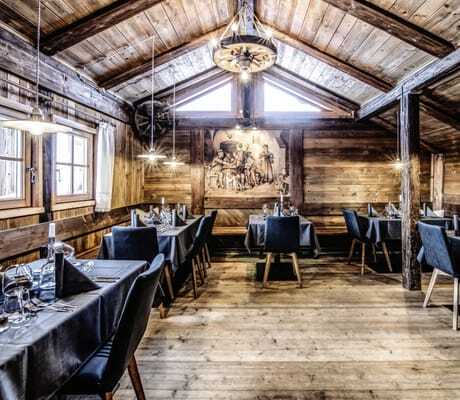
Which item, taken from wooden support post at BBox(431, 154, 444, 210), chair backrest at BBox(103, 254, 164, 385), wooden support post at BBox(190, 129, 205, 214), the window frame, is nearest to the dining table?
chair backrest at BBox(103, 254, 164, 385)

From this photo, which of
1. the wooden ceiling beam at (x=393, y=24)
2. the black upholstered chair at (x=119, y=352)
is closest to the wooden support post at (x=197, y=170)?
the wooden ceiling beam at (x=393, y=24)

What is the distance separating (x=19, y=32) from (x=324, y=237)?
5.27 meters

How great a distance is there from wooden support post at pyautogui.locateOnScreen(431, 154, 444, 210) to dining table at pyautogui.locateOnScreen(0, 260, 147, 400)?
20.5 feet

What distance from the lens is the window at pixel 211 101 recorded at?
21.1ft

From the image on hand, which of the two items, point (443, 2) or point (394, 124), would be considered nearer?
point (443, 2)

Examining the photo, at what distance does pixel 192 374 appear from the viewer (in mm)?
2350

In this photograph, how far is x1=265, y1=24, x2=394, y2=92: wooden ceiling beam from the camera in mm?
4703

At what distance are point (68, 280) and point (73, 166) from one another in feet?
9.20

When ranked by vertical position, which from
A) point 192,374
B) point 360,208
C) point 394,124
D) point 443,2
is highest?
point 443,2

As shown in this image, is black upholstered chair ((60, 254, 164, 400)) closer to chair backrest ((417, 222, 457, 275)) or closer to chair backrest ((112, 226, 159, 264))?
chair backrest ((112, 226, 159, 264))

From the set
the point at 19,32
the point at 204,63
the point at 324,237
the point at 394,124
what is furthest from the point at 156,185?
the point at 394,124

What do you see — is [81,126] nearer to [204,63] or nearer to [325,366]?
[204,63]

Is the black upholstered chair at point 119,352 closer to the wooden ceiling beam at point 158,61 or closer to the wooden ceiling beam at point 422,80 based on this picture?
the wooden ceiling beam at point 422,80

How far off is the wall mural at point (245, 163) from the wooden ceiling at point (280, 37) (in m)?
1.26
